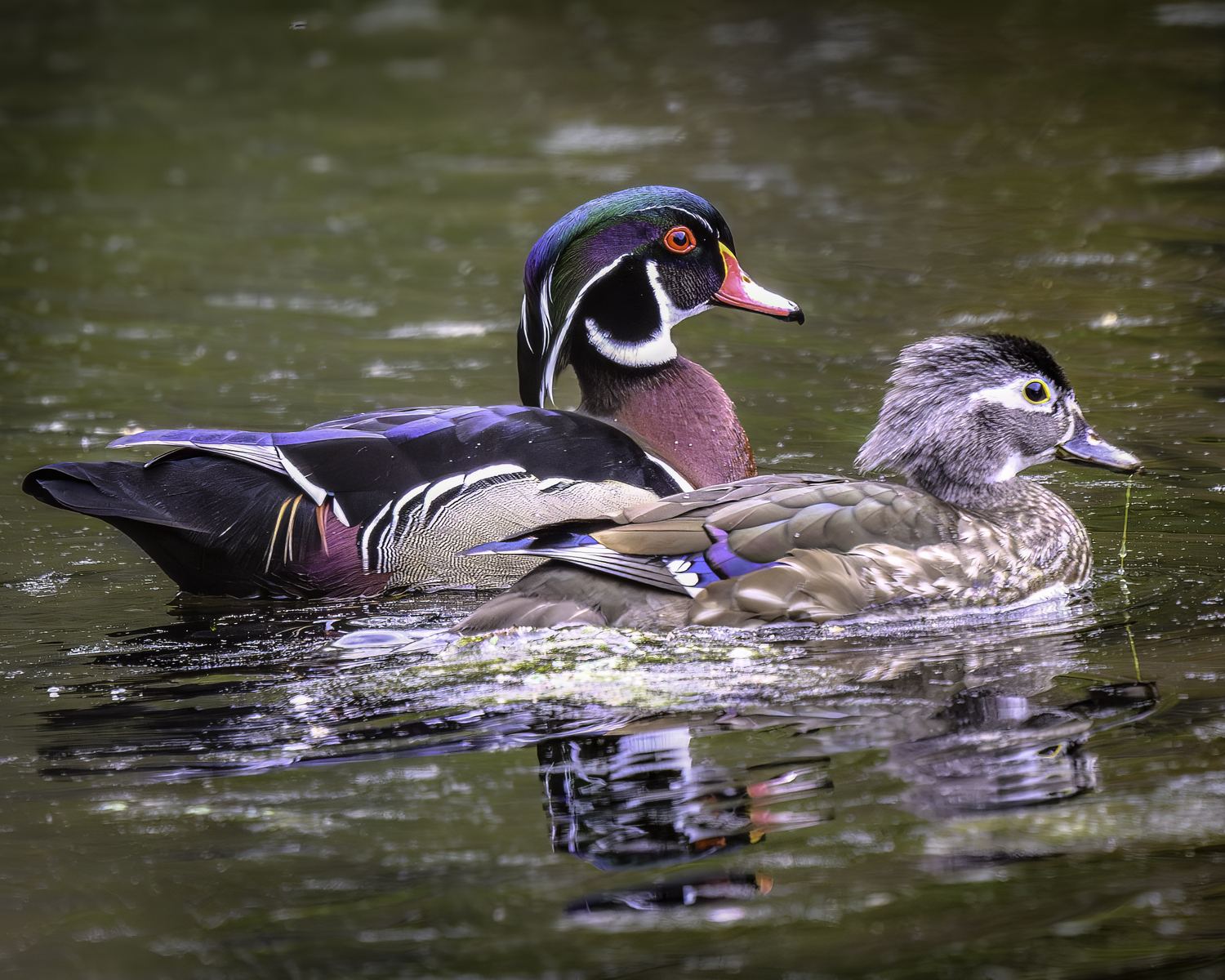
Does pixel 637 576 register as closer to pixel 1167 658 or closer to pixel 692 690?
pixel 692 690

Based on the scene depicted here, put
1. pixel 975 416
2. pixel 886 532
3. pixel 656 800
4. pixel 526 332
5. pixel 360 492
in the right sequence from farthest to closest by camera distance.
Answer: pixel 526 332 < pixel 360 492 < pixel 975 416 < pixel 886 532 < pixel 656 800

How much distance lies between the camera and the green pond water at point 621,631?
332 cm

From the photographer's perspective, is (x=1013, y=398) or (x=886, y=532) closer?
(x=886, y=532)

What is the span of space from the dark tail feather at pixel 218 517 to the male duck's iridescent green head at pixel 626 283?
3.60 ft

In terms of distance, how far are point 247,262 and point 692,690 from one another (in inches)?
288

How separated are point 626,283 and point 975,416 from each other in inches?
57.2

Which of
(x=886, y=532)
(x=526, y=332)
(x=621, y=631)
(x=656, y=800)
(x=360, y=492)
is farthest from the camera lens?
(x=526, y=332)

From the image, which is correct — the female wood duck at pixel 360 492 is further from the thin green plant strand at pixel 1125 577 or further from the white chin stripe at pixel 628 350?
the thin green plant strand at pixel 1125 577

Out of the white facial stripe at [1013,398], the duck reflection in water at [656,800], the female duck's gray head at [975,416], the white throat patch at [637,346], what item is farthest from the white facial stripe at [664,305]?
the duck reflection in water at [656,800]

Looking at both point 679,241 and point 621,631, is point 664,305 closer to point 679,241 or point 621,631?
point 679,241

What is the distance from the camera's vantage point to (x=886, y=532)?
4.95 m

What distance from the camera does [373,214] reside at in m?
11.7

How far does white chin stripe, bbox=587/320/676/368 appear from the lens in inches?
236

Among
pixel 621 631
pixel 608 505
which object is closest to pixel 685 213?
pixel 608 505
